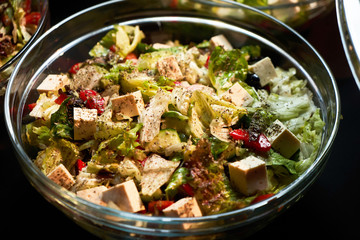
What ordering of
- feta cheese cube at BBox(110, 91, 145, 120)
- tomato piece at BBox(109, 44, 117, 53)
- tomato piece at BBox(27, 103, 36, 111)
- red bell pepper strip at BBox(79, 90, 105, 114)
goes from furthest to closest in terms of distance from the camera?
tomato piece at BBox(109, 44, 117, 53), tomato piece at BBox(27, 103, 36, 111), red bell pepper strip at BBox(79, 90, 105, 114), feta cheese cube at BBox(110, 91, 145, 120)

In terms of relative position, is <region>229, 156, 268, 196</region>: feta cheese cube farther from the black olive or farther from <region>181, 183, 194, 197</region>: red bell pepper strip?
the black olive

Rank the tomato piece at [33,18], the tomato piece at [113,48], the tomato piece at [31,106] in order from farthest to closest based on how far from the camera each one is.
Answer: the tomato piece at [33,18] < the tomato piece at [113,48] < the tomato piece at [31,106]

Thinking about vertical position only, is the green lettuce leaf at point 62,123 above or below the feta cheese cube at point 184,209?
above

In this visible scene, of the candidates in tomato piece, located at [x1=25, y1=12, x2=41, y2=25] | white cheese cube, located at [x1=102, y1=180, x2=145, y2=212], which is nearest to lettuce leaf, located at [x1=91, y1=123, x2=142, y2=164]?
white cheese cube, located at [x1=102, y1=180, x2=145, y2=212]

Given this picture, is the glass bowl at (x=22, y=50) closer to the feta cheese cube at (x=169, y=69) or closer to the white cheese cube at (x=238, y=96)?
the feta cheese cube at (x=169, y=69)

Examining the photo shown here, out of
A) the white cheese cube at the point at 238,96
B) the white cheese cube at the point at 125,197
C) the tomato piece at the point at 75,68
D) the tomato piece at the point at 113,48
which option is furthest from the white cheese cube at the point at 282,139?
the tomato piece at the point at 75,68

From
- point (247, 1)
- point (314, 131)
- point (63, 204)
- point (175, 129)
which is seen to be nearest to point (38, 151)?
point (63, 204)
